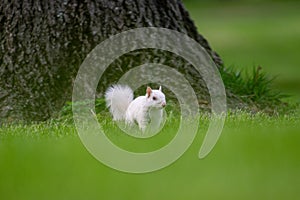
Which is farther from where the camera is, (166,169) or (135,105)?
(135,105)

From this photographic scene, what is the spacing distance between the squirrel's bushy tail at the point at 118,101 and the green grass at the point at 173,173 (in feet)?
5.98

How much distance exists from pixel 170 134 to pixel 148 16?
281 cm

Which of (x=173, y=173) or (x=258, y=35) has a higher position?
(x=258, y=35)

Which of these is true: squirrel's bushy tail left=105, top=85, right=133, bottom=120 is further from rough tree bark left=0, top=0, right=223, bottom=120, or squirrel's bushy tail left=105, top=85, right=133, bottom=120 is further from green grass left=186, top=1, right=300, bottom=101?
green grass left=186, top=1, right=300, bottom=101

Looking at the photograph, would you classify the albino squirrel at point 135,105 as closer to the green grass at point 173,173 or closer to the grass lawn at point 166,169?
the grass lawn at point 166,169

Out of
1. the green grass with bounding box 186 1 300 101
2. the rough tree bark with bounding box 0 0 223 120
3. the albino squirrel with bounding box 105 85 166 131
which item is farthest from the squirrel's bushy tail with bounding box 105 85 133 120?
the green grass with bounding box 186 1 300 101

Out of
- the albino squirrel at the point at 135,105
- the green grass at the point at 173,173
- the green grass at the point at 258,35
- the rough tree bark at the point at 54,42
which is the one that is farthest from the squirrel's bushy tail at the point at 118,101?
the green grass at the point at 258,35

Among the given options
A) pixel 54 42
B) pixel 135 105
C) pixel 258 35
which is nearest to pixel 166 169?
pixel 135 105

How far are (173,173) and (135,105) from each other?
8.54 feet

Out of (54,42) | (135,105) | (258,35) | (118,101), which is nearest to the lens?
(135,105)

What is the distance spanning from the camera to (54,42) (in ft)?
28.7

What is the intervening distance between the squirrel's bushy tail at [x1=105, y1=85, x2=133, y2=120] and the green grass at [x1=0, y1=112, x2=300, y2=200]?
1822mm

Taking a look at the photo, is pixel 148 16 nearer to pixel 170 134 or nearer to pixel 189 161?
pixel 170 134

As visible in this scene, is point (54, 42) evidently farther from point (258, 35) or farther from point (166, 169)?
point (258, 35)
